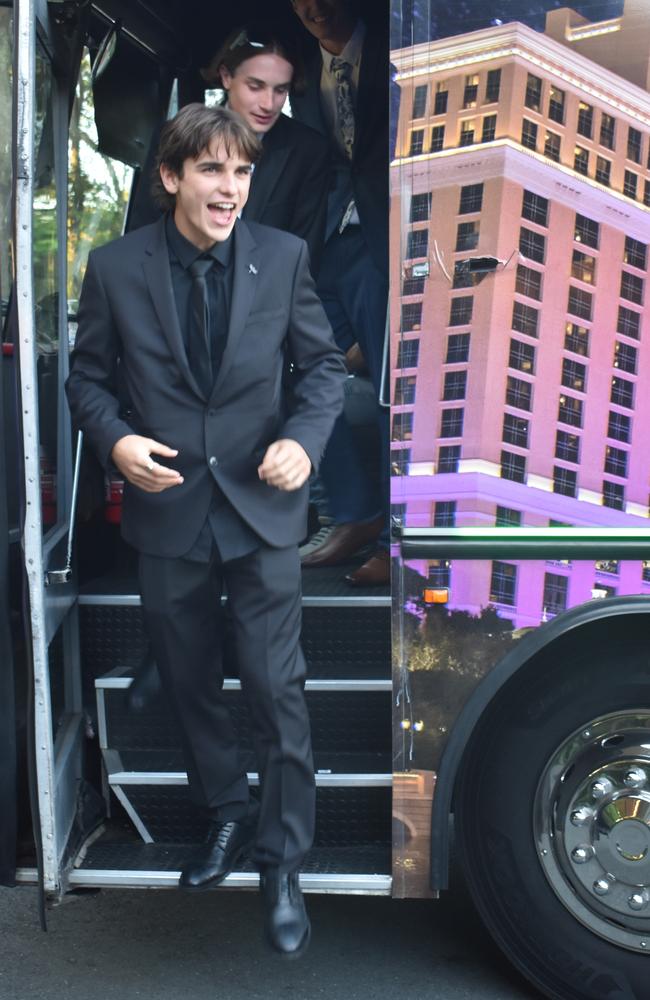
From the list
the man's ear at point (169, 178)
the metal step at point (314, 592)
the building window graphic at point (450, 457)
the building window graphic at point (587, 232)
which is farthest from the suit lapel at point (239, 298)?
the metal step at point (314, 592)

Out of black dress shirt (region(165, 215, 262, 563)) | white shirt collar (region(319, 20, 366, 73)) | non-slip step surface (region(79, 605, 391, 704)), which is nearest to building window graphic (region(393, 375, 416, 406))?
black dress shirt (region(165, 215, 262, 563))

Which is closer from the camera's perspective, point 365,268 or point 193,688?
point 193,688

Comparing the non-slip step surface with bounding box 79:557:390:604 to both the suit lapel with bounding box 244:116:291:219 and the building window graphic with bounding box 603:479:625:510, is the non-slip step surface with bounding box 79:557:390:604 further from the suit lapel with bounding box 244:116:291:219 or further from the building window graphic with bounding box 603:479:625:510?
the suit lapel with bounding box 244:116:291:219

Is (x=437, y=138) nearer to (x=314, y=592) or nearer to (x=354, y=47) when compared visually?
(x=354, y=47)

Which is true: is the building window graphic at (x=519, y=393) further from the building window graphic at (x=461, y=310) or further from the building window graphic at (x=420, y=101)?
the building window graphic at (x=420, y=101)

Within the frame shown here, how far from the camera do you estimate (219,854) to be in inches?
127

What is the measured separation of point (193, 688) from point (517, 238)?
138 cm

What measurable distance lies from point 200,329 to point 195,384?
0.14 m

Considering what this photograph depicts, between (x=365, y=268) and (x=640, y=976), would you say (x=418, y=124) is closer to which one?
(x=365, y=268)

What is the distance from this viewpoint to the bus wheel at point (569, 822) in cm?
316

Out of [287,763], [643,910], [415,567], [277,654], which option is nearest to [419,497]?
[415,567]

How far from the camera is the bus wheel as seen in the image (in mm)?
3162

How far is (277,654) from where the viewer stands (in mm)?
3080

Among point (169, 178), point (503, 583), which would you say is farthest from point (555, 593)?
point (169, 178)
